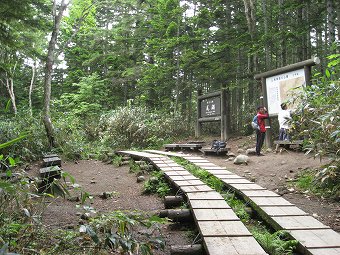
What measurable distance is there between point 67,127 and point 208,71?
24.4 feet

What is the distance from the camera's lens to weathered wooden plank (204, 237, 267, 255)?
2205mm

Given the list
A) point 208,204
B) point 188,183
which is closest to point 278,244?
point 208,204

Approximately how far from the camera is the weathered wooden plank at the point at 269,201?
3516 mm

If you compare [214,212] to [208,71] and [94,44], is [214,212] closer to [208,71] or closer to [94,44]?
[208,71]

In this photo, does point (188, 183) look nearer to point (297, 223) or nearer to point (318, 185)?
point (297, 223)

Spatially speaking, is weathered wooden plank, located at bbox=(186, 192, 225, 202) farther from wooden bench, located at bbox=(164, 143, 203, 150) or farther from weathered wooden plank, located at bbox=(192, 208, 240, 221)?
wooden bench, located at bbox=(164, 143, 203, 150)

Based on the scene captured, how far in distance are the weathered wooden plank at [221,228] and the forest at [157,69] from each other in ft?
5.69

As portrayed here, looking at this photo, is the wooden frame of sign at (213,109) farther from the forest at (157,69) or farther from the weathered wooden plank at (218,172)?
the weathered wooden plank at (218,172)

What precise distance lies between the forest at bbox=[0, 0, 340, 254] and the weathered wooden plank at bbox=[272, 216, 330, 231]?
1.55 m

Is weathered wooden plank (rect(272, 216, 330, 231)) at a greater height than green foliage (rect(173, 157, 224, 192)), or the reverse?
green foliage (rect(173, 157, 224, 192))

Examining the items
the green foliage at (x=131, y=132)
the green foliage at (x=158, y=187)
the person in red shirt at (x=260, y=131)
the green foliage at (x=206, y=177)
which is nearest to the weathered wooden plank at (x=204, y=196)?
the green foliage at (x=206, y=177)

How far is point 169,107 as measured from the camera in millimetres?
17344

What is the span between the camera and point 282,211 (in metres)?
3.26

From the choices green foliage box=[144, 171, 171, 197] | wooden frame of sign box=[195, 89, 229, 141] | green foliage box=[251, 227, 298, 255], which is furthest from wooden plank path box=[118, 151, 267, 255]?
wooden frame of sign box=[195, 89, 229, 141]
